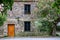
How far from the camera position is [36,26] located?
34.5m

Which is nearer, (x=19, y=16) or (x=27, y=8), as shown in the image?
(x=19, y=16)

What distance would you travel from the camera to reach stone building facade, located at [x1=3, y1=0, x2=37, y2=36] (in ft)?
115

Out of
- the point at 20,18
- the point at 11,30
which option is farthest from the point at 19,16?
the point at 11,30

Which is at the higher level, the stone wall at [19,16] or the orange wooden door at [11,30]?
the stone wall at [19,16]

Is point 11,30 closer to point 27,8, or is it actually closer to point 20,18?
point 20,18

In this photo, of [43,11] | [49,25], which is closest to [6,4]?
[43,11]

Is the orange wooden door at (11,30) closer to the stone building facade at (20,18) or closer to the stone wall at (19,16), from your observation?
the stone building facade at (20,18)

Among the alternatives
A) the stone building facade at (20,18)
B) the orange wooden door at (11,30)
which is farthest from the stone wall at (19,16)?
the orange wooden door at (11,30)

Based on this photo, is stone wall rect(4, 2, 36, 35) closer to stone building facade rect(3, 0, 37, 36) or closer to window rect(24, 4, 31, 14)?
stone building facade rect(3, 0, 37, 36)

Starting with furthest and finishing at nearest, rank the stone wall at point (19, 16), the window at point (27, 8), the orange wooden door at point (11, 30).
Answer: the window at point (27, 8), the orange wooden door at point (11, 30), the stone wall at point (19, 16)

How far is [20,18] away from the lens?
116 ft

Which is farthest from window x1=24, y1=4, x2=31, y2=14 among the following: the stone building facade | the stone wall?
the stone wall

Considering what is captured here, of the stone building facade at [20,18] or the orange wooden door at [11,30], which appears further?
the orange wooden door at [11,30]

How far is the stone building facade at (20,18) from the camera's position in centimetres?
3512
